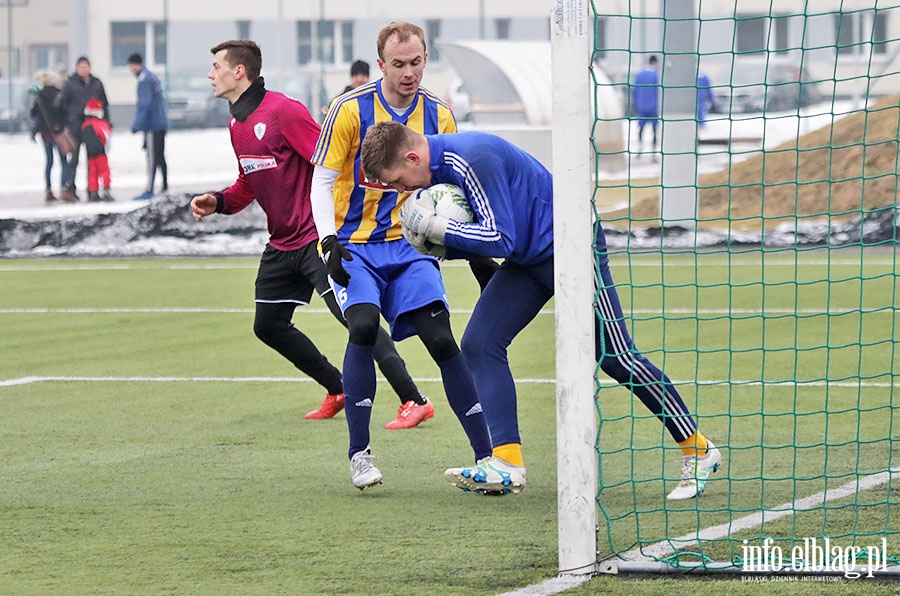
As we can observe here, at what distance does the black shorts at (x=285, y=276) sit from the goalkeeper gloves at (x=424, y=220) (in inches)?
81.9

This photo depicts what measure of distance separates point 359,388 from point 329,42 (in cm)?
4742

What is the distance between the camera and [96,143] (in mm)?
23406

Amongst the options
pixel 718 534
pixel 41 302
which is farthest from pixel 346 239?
pixel 41 302

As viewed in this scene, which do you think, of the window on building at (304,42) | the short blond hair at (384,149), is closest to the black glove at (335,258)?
the short blond hair at (384,149)

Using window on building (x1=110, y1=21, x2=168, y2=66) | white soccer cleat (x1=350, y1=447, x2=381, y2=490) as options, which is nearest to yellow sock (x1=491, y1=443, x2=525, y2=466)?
white soccer cleat (x1=350, y1=447, x2=381, y2=490)

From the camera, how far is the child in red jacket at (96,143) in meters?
23.3

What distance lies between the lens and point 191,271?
16141mm

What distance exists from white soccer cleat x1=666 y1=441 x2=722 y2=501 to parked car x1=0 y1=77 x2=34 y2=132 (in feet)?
130

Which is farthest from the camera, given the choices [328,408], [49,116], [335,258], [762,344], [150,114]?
A: [49,116]

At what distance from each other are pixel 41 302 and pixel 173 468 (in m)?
7.45

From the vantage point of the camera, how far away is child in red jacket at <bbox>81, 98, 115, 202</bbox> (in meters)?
23.3

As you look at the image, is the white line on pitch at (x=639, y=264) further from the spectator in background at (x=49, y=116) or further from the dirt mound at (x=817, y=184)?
the spectator in background at (x=49, y=116)

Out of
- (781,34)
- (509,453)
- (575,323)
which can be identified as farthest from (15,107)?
(575,323)

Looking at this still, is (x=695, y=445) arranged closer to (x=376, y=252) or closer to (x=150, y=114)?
(x=376, y=252)
